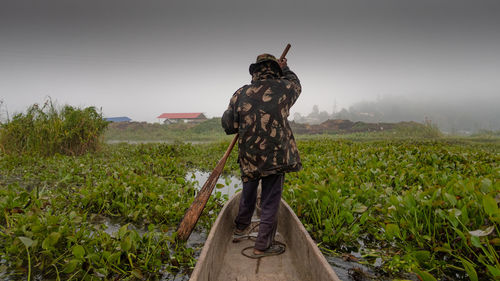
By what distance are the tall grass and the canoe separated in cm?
768

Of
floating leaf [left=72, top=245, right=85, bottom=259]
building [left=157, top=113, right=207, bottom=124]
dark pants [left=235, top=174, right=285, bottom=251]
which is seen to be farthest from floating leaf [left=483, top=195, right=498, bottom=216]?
building [left=157, top=113, right=207, bottom=124]

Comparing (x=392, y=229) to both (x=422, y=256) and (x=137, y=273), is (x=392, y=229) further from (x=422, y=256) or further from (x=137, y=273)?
(x=137, y=273)

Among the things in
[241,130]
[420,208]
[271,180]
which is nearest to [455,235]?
[420,208]

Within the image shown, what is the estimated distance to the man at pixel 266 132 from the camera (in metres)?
2.55

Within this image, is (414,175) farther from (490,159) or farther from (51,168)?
(51,168)

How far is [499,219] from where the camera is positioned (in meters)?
1.90

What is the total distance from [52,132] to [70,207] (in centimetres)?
577

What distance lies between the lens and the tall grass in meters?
7.91

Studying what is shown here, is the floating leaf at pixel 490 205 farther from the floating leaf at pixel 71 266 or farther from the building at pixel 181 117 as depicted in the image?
the building at pixel 181 117

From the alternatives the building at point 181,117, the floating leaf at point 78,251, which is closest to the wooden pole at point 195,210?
the floating leaf at point 78,251

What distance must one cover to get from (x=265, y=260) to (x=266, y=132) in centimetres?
123

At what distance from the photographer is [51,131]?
26.7 feet

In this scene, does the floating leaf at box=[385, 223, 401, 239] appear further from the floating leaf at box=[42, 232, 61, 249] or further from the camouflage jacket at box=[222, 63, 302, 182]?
the floating leaf at box=[42, 232, 61, 249]

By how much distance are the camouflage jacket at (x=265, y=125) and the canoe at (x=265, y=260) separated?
0.62 m
